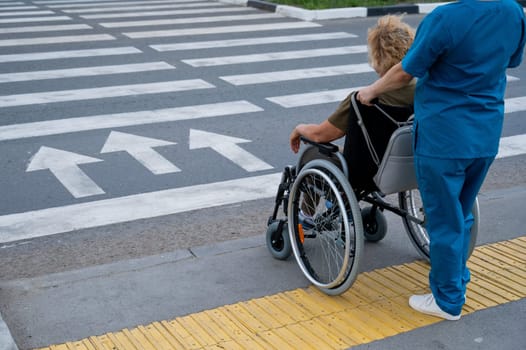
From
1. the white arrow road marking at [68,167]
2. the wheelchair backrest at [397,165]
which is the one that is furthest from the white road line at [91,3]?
the wheelchair backrest at [397,165]

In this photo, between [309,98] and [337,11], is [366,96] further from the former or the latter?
[337,11]

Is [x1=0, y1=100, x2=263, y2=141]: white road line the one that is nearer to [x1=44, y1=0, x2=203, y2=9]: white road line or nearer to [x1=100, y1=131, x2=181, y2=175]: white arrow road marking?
[x1=100, y1=131, x2=181, y2=175]: white arrow road marking

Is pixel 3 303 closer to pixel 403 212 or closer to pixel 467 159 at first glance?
pixel 403 212

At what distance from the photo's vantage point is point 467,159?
154 inches

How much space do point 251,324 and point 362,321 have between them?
575mm

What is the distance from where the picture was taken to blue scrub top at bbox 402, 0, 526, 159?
377 cm

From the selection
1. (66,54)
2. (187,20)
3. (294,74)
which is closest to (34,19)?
(187,20)

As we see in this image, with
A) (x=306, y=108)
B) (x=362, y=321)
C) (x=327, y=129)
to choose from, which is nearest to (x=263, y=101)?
(x=306, y=108)

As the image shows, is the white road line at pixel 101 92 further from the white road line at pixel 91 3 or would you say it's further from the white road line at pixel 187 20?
the white road line at pixel 91 3

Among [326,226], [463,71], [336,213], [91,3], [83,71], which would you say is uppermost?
[463,71]

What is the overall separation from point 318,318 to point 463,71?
1456 mm

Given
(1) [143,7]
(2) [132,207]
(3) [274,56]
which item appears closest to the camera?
(2) [132,207]

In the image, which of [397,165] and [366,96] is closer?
[366,96]

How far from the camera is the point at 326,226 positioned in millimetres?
4641
